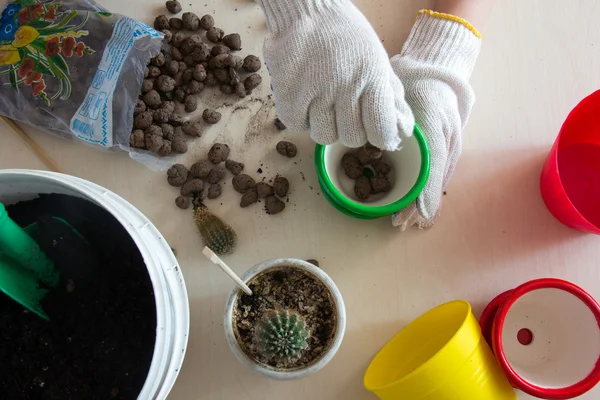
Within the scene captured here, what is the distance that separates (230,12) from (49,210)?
44cm

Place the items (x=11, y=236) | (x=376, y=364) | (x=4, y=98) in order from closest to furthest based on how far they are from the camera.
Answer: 1. (x=11, y=236)
2. (x=376, y=364)
3. (x=4, y=98)

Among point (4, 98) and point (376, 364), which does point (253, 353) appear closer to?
point (376, 364)

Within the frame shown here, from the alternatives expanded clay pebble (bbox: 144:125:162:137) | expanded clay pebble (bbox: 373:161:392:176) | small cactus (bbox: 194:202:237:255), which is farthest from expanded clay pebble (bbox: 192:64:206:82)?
expanded clay pebble (bbox: 373:161:392:176)

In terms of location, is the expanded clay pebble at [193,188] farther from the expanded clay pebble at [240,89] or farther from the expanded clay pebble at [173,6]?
the expanded clay pebble at [173,6]

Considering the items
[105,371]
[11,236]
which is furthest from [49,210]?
[105,371]

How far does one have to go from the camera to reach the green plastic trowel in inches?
22.5

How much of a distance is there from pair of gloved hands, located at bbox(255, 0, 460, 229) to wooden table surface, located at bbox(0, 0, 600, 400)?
0.16m

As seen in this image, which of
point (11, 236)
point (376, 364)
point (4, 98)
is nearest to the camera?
point (11, 236)

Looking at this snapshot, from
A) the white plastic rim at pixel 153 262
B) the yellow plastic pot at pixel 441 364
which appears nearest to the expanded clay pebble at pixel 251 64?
the white plastic rim at pixel 153 262

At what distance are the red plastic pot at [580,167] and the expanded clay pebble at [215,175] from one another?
0.49 metres

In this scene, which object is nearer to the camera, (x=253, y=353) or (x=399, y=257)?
(x=253, y=353)

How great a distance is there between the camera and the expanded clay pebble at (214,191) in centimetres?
76

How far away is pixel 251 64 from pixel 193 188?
0.22 m

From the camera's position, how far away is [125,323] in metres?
0.62
